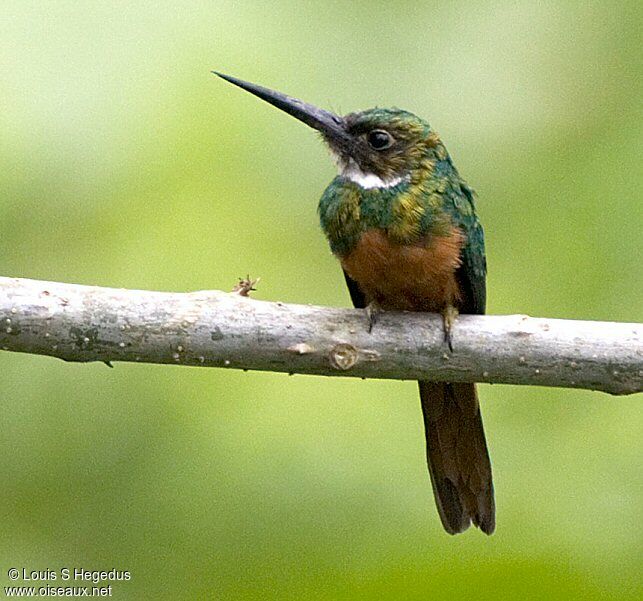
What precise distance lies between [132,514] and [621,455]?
1015 millimetres

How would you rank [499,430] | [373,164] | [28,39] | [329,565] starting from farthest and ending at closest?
[373,164] < [499,430] < [28,39] < [329,565]

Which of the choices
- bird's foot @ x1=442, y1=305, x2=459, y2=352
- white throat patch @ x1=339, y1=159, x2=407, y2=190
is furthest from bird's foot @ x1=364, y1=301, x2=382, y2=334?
white throat patch @ x1=339, y1=159, x2=407, y2=190

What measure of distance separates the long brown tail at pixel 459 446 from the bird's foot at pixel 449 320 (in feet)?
0.86

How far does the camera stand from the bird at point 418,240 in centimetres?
270

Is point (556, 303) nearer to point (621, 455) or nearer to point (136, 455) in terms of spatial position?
point (621, 455)

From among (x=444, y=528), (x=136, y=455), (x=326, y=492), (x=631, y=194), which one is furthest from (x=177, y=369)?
(x=631, y=194)

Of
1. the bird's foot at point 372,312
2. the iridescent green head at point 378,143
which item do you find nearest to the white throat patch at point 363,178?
the iridescent green head at point 378,143

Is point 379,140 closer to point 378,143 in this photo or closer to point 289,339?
point 378,143

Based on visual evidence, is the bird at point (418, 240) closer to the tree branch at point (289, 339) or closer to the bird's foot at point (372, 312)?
the bird's foot at point (372, 312)

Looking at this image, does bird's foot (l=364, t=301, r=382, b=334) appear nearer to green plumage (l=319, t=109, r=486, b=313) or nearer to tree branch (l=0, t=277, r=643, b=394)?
tree branch (l=0, t=277, r=643, b=394)

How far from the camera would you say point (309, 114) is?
9.16 feet

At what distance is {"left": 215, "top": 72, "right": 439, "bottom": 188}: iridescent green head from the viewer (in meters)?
2.90

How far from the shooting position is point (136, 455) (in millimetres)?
2615

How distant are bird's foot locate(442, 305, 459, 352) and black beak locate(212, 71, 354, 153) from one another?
0.54m
